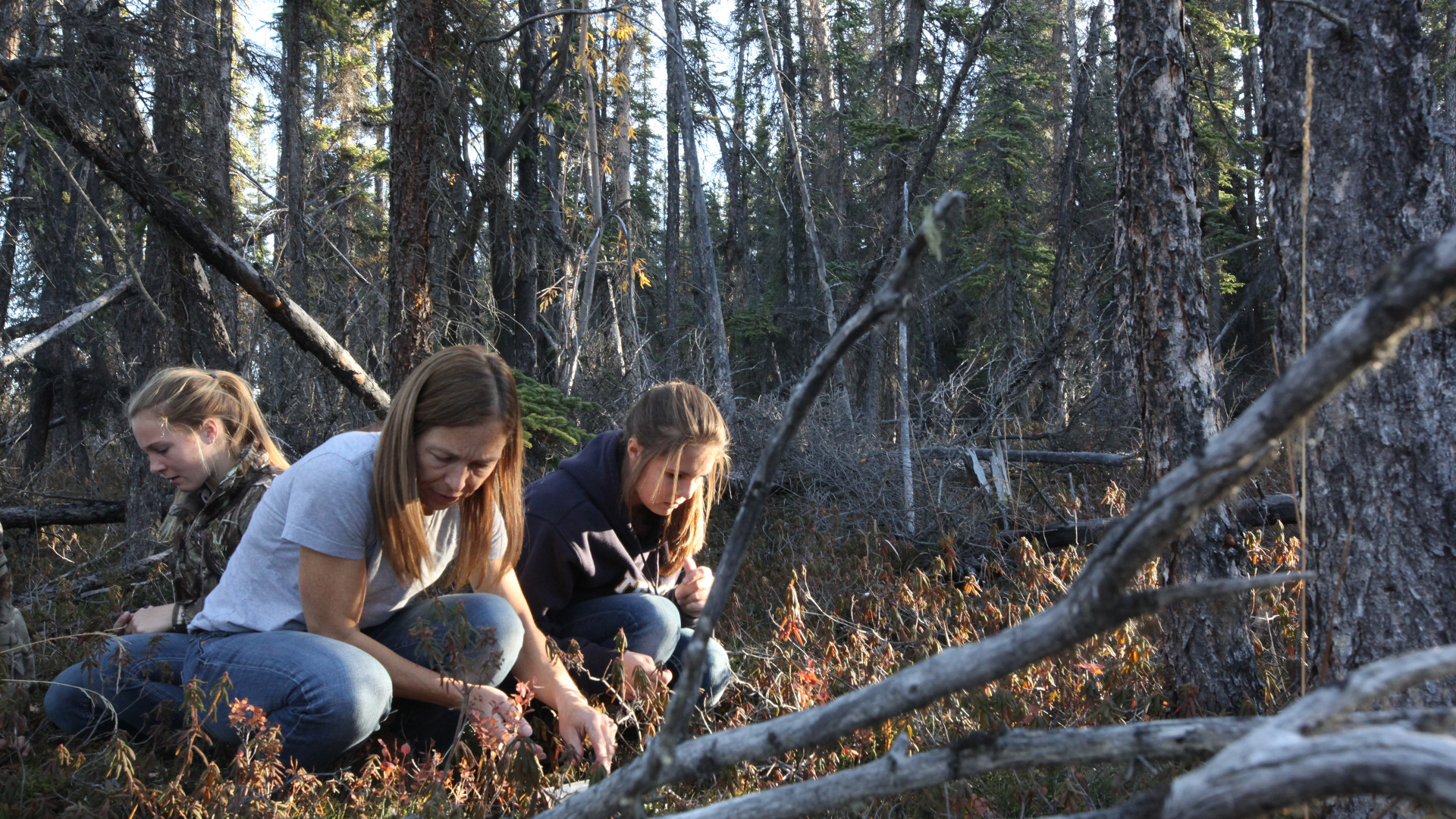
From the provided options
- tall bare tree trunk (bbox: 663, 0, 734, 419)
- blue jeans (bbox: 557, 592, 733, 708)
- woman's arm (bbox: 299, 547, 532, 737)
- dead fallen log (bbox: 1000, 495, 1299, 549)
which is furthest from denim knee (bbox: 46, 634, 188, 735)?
tall bare tree trunk (bbox: 663, 0, 734, 419)

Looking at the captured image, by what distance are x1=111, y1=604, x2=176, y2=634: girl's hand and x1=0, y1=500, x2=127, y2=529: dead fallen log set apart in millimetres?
3131

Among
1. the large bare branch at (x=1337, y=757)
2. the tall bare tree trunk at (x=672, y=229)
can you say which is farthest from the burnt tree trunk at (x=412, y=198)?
the tall bare tree trunk at (x=672, y=229)

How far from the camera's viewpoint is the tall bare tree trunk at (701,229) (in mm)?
8875

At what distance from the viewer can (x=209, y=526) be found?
3.33 m

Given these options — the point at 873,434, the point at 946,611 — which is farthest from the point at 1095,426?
the point at 946,611

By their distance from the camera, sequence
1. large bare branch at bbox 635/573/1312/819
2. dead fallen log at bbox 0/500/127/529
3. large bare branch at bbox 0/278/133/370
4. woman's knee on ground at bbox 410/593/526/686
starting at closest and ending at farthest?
large bare branch at bbox 635/573/1312/819 → woman's knee on ground at bbox 410/593/526/686 → dead fallen log at bbox 0/500/127/529 → large bare branch at bbox 0/278/133/370

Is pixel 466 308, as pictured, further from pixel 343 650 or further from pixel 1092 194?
pixel 1092 194

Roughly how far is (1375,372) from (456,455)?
99.6 inches

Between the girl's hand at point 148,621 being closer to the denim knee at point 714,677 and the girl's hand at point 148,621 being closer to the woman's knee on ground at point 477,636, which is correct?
the woman's knee on ground at point 477,636

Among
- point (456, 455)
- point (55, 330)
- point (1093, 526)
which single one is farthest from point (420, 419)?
point (55, 330)

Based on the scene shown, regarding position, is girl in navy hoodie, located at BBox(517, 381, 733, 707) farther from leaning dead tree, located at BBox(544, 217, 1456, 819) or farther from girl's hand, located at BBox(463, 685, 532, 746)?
leaning dead tree, located at BBox(544, 217, 1456, 819)

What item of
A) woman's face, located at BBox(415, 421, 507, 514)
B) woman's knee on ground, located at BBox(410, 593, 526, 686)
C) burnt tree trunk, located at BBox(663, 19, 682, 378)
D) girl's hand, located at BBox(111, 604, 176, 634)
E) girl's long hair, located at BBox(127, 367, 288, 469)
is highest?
burnt tree trunk, located at BBox(663, 19, 682, 378)

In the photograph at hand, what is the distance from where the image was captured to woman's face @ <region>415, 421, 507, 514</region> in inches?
106

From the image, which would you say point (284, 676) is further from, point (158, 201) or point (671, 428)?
point (158, 201)
